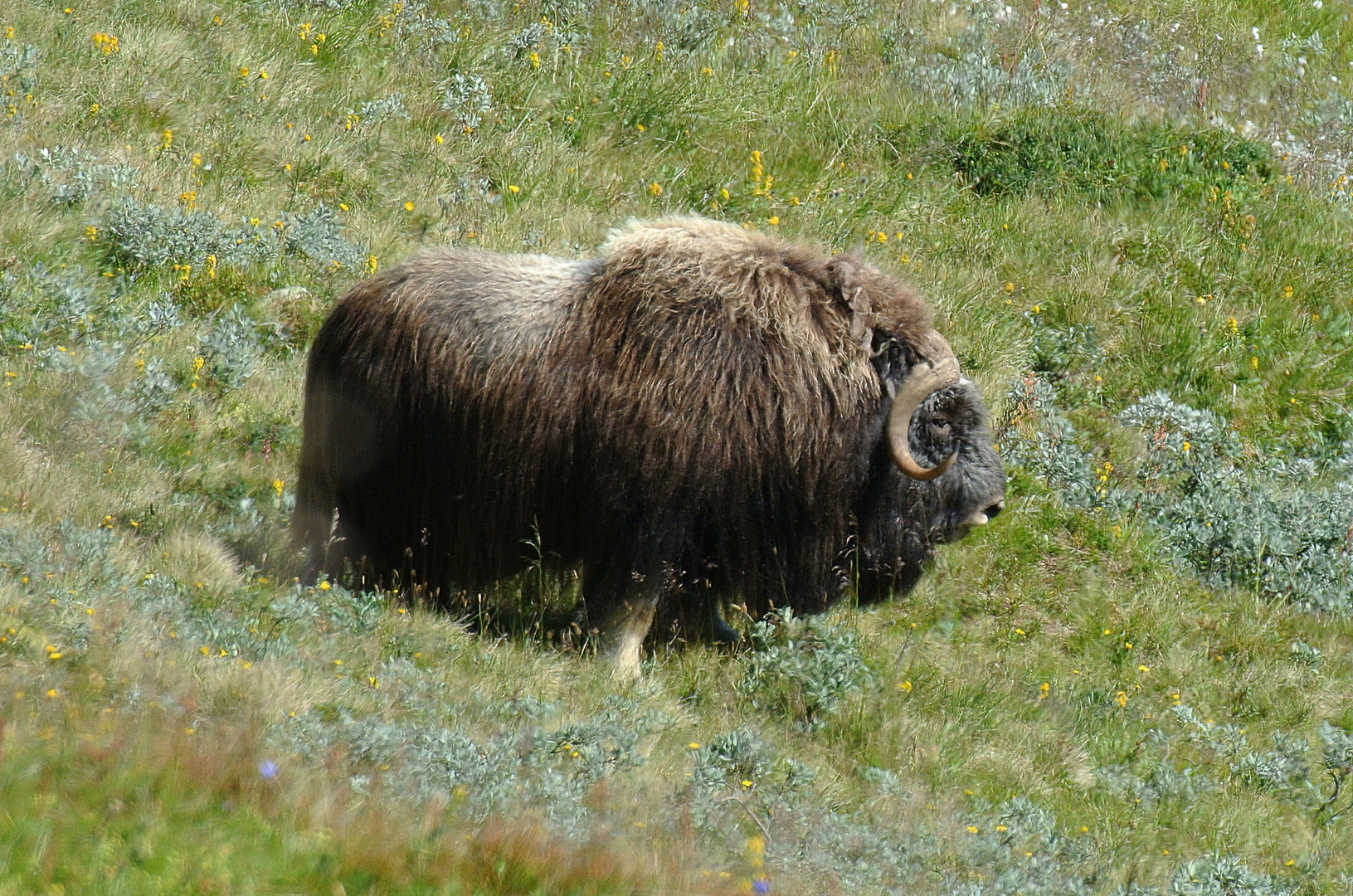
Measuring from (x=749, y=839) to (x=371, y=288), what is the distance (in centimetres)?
317

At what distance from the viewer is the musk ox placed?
579 centimetres

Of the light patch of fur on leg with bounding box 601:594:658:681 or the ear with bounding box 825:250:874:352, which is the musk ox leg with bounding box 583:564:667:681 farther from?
the ear with bounding box 825:250:874:352

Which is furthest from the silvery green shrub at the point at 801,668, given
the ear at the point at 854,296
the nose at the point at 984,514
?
the ear at the point at 854,296

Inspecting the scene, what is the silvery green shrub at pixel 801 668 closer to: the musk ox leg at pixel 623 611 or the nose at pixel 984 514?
the musk ox leg at pixel 623 611

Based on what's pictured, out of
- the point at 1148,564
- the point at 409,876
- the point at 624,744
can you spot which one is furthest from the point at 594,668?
the point at 1148,564

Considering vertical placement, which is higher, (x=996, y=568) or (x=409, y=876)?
(x=409, y=876)

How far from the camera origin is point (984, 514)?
640cm

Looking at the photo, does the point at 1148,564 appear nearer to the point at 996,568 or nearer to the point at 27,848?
the point at 996,568

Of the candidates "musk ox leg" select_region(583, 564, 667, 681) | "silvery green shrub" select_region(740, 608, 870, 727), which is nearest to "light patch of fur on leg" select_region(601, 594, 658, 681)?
"musk ox leg" select_region(583, 564, 667, 681)

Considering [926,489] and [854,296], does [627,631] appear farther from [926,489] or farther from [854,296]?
[854,296]

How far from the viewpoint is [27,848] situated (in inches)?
116

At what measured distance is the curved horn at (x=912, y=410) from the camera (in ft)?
19.2

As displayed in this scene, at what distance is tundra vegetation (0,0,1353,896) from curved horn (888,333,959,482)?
0.89 metres

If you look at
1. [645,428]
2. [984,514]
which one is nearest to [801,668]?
[984,514]
